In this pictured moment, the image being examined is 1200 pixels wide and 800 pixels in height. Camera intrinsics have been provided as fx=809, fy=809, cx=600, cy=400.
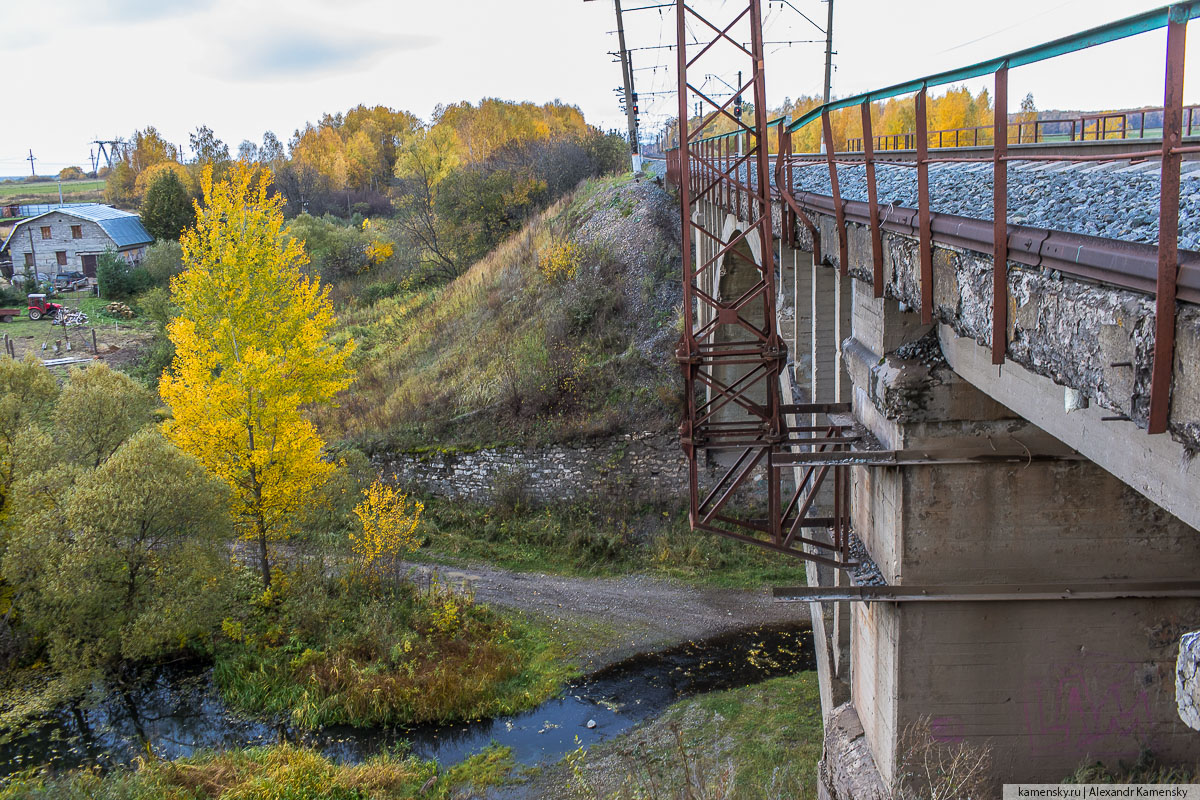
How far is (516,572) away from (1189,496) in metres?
17.8

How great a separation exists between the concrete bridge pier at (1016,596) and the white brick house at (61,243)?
50542 mm

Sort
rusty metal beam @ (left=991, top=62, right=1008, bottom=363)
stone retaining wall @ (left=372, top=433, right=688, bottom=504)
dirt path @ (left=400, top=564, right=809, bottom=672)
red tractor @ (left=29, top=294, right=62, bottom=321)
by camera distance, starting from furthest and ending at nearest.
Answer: red tractor @ (left=29, top=294, right=62, bottom=321) < stone retaining wall @ (left=372, top=433, right=688, bottom=504) < dirt path @ (left=400, top=564, right=809, bottom=672) < rusty metal beam @ (left=991, top=62, right=1008, bottom=363)

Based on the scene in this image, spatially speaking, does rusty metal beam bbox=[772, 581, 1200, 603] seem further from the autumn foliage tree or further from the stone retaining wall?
the stone retaining wall

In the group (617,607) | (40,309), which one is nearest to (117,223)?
(40,309)

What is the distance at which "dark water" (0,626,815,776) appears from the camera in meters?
13.4

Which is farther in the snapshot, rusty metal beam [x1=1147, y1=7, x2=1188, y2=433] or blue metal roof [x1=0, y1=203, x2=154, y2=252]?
blue metal roof [x1=0, y1=203, x2=154, y2=252]

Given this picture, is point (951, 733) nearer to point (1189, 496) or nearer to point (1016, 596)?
point (1016, 596)

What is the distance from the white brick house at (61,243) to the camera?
4572cm

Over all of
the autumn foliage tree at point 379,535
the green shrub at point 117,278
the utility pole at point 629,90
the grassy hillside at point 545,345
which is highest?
the utility pole at point 629,90

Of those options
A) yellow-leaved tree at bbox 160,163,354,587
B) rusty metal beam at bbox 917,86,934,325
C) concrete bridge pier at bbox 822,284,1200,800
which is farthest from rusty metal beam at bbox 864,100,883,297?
yellow-leaved tree at bbox 160,163,354,587

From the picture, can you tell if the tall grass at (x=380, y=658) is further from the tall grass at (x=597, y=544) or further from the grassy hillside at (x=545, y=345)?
the grassy hillside at (x=545, y=345)

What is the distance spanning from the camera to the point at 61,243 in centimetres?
4606

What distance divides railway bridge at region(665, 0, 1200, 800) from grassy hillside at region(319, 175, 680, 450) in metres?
15.4

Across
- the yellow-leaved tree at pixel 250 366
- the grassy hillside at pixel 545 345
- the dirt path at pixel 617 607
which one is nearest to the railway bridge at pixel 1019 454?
the dirt path at pixel 617 607
